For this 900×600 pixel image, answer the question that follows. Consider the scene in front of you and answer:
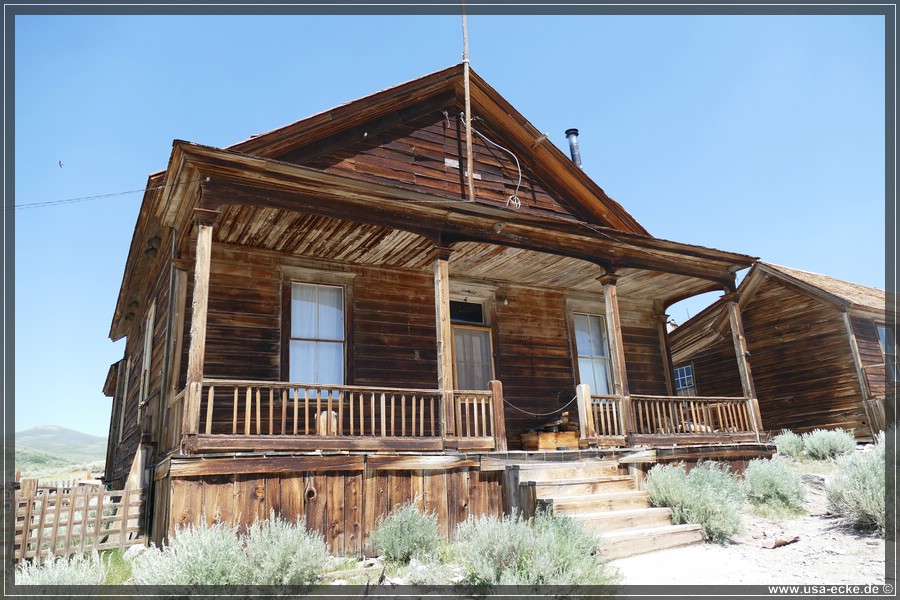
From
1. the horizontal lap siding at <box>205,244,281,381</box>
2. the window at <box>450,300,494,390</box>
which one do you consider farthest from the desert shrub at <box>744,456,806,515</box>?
the horizontal lap siding at <box>205,244,281,381</box>

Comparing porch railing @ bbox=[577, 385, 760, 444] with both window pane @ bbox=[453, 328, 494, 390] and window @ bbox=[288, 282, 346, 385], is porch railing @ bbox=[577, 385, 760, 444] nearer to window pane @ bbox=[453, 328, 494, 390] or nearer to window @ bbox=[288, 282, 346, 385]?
window pane @ bbox=[453, 328, 494, 390]

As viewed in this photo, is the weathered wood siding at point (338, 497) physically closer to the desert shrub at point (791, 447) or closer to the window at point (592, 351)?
the window at point (592, 351)

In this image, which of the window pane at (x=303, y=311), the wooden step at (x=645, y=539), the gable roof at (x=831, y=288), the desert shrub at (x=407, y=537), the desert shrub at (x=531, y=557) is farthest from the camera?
the gable roof at (x=831, y=288)

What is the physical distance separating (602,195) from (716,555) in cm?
773

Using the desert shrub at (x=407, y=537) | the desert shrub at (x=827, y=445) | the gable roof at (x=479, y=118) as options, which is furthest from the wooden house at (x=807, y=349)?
the desert shrub at (x=407, y=537)

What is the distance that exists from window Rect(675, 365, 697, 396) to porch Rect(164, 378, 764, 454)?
31.3ft

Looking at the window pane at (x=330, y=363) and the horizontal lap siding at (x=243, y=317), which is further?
the window pane at (x=330, y=363)

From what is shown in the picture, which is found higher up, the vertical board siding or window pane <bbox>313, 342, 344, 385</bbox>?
window pane <bbox>313, 342, 344, 385</bbox>

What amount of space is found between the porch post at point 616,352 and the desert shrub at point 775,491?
194 cm

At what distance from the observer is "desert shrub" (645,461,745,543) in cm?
753

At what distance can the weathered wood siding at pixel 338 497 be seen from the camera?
6.82 metres

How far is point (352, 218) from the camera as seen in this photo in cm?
898

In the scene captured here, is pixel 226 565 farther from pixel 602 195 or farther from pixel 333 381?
pixel 602 195

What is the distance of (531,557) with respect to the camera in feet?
18.5
